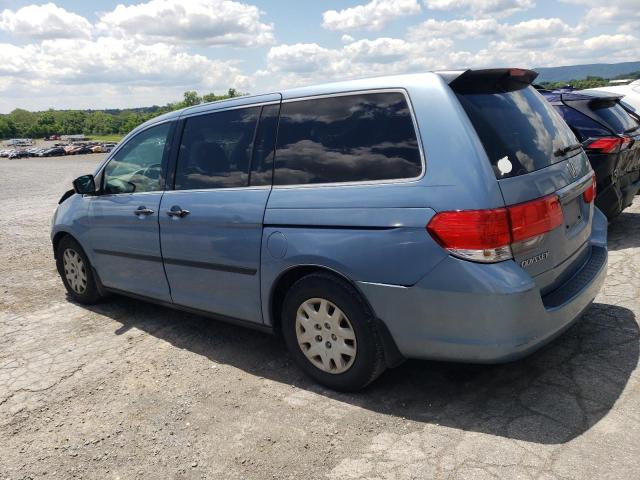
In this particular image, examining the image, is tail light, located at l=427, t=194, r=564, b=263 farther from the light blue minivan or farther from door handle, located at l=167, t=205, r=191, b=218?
door handle, located at l=167, t=205, r=191, b=218

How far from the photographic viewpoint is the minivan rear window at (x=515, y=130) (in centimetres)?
285

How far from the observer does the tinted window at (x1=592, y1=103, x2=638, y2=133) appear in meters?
5.96

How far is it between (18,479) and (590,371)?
330cm

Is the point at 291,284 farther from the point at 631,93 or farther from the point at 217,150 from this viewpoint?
the point at 631,93

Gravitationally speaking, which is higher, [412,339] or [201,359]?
[412,339]

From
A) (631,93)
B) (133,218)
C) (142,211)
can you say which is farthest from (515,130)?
(631,93)

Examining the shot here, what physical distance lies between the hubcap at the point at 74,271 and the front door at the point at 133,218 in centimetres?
35

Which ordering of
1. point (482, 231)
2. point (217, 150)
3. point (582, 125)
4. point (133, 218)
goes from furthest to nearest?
point (582, 125)
point (133, 218)
point (217, 150)
point (482, 231)

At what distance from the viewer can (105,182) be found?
488 cm

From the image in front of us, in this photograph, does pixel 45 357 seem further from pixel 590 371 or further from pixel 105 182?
pixel 590 371

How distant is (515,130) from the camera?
3.05 metres

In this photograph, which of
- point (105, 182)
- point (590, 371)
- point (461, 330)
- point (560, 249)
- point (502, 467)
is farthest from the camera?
point (105, 182)

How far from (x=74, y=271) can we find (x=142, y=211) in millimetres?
1559

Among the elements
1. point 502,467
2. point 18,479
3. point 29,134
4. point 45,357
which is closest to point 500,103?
point 502,467
